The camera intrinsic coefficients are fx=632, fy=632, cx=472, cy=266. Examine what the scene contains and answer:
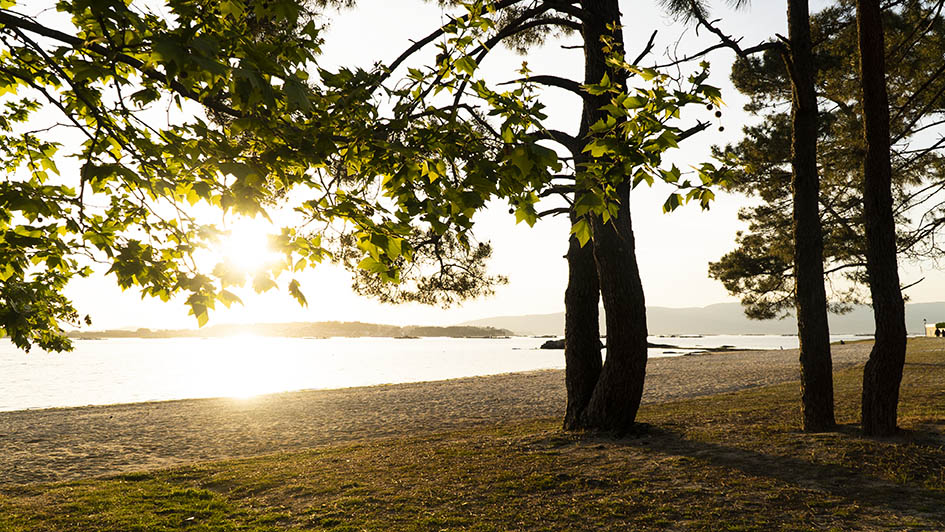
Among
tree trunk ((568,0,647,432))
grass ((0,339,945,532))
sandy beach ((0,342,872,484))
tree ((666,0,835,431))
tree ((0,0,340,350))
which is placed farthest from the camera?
sandy beach ((0,342,872,484))

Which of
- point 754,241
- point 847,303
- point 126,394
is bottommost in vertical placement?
point 126,394

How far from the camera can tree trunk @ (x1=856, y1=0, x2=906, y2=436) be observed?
818 cm

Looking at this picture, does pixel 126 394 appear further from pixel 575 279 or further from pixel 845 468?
pixel 845 468

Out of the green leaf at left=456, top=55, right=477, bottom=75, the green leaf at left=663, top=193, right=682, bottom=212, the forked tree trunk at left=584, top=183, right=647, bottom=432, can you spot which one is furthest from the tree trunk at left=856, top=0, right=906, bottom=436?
the green leaf at left=456, top=55, right=477, bottom=75

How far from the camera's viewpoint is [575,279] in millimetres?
10805

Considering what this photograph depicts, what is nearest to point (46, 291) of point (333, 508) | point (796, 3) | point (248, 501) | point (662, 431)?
point (248, 501)

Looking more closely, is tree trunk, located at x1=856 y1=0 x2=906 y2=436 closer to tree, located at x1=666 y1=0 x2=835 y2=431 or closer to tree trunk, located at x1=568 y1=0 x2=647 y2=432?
tree, located at x1=666 y1=0 x2=835 y2=431

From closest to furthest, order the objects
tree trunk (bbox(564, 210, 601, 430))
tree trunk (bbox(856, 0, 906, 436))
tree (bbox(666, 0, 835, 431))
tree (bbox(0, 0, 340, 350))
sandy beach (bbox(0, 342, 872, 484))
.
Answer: tree (bbox(0, 0, 340, 350))
tree trunk (bbox(856, 0, 906, 436))
tree (bbox(666, 0, 835, 431))
tree trunk (bbox(564, 210, 601, 430))
sandy beach (bbox(0, 342, 872, 484))

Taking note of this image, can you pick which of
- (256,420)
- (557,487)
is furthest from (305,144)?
(256,420)

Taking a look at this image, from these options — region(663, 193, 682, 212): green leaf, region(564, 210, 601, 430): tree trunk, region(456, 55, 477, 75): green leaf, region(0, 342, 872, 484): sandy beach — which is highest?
region(456, 55, 477, 75): green leaf

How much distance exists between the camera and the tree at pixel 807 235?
890 cm

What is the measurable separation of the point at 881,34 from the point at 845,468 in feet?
18.5

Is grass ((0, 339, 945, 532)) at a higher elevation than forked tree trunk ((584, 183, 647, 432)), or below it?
below

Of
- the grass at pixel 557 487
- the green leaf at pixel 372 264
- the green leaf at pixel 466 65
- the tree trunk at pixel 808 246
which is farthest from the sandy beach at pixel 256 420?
the green leaf at pixel 466 65
